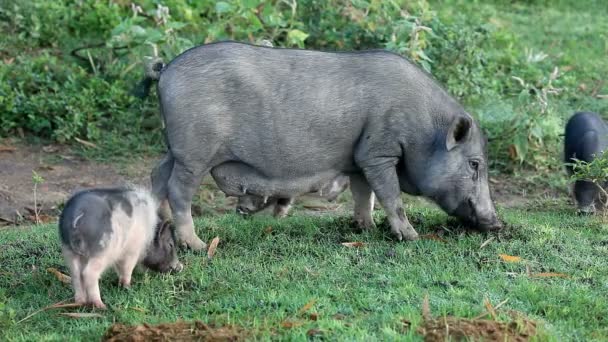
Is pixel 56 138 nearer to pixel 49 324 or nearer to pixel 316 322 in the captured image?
pixel 49 324

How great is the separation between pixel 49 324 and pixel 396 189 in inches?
108

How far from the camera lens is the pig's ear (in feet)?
22.3

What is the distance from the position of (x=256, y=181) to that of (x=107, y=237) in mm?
1619

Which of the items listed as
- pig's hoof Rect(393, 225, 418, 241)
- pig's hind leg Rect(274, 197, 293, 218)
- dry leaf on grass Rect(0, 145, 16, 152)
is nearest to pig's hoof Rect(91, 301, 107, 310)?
pig's hoof Rect(393, 225, 418, 241)

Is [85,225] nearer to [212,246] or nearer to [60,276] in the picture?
[60,276]

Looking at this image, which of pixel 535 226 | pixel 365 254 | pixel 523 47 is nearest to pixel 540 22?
pixel 523 47

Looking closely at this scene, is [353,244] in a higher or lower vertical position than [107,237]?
lower

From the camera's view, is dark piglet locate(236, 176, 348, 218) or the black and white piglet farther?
dark piglet locate(236, 176, 348, 218)

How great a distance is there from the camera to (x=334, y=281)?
6.09m

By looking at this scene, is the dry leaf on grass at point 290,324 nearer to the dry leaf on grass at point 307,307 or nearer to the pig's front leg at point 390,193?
the dry leaf on grass at point 307,307

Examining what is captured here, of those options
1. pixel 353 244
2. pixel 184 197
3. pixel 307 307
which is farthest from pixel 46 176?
pixel 307 307

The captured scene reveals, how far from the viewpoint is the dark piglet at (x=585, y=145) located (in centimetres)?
835

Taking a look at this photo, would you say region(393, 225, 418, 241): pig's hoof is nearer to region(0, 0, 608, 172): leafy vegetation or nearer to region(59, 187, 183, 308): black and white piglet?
region(59, 187, 183, 308): black and white piglet

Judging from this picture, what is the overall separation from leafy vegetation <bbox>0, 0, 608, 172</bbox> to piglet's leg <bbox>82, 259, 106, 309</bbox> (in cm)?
437
